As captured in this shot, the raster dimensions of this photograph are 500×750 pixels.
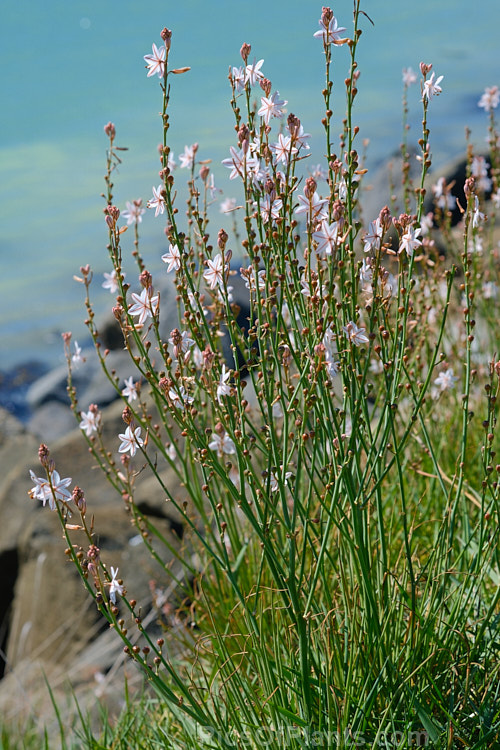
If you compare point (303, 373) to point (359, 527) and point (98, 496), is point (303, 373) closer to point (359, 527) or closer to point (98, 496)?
point (359, 527)

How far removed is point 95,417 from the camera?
2.50 m

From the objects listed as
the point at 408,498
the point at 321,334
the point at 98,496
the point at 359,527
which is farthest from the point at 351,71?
the point at 98,496

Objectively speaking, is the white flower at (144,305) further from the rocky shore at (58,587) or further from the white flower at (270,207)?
the rocky shore at (58,587)

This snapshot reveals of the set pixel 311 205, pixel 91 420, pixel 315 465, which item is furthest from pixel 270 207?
pixel 91 420

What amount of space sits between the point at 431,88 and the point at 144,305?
951 millimetres

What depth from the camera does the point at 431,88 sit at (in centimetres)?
182

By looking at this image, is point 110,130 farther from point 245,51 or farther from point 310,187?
point 310,187

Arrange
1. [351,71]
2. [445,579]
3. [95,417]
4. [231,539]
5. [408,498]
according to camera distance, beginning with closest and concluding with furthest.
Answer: [351,71], [445,579], [95,417], [231,539], [408,498]

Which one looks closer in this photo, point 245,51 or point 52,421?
point 245,51

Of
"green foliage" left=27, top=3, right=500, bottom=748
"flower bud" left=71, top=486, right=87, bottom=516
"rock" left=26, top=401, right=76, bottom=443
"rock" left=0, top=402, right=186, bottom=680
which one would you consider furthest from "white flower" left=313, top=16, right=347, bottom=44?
"rock" left=26, top=401, right=76, bottom=443

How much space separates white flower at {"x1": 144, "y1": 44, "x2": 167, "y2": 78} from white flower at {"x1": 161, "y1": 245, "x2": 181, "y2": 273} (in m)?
0.44

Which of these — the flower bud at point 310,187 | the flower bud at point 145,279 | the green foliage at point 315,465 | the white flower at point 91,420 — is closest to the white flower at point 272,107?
the green foliage at point 315,465

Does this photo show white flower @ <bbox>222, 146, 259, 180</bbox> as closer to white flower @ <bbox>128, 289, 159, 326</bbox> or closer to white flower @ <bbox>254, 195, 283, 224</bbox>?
white flower @ <bbox>254, 195, 283, 224</bbox>

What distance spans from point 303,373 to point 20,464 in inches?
224
